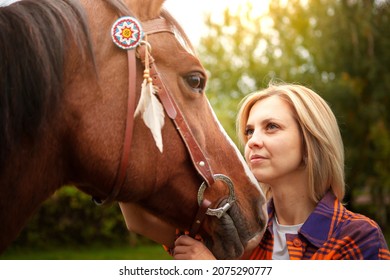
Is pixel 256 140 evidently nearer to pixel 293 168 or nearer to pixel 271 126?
pixel 271 126

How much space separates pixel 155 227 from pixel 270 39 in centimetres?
2017

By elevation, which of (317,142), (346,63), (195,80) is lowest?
(346,63)

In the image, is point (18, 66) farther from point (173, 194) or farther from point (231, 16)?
point (231, 16)

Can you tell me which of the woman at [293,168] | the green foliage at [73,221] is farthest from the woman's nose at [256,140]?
the green foliage at [73,221]

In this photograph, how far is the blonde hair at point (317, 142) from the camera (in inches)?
93.4

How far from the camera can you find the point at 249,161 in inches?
96.1

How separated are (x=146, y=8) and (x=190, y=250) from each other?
1.20 m

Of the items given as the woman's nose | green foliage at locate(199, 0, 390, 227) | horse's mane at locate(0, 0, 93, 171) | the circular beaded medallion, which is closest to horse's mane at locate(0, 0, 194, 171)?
horse's mane at locate(0, 0, 93, 171)

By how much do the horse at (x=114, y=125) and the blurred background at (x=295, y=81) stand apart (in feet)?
17.0

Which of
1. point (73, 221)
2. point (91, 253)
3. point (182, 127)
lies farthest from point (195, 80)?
point (73, 221)

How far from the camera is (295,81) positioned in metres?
7.06

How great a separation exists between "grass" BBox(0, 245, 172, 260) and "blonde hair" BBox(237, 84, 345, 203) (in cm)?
688

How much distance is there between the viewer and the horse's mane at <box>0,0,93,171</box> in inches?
65.8
